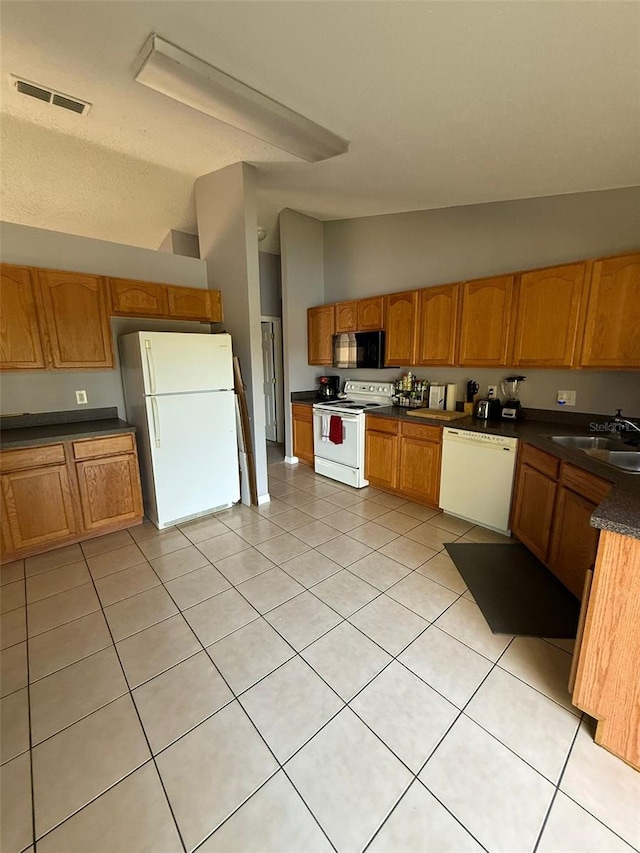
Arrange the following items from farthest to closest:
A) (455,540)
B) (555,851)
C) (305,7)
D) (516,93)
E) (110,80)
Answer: (455,540) → (110,80) → (516,93) → (305,7) → (555,851)

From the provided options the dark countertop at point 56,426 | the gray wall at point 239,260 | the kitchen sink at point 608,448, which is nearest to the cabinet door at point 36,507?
the dark countertop at point 56,426

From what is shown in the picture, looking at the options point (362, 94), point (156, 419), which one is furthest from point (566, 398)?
point (156, 419)

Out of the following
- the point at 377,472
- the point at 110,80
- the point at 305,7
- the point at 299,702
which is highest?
the point at 110,80

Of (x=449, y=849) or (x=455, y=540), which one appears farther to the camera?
(x=455, y=540)

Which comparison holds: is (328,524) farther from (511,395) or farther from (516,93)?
(516,93)

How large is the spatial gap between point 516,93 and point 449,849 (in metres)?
3.12

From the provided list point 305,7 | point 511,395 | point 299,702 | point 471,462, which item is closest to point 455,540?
point 471,462

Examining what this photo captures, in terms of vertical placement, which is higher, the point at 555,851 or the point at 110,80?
the point at 110,80

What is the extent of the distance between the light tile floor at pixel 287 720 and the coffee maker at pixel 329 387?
2.67 metres

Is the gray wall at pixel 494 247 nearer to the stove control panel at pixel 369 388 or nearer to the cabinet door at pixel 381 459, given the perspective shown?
the stove control panel at pixel 369 388

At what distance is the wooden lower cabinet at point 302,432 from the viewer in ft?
14.8

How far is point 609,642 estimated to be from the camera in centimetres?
127

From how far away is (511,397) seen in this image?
321 centimetres

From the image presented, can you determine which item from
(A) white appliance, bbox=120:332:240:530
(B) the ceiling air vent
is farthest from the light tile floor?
(B) the ceiling air vent
